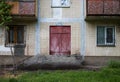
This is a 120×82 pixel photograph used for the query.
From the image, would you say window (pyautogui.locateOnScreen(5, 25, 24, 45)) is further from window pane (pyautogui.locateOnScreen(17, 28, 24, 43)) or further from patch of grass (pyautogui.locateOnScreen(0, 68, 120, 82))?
patch of grass (pyautogui.locateOnScreen(0, 68, 120, 82))

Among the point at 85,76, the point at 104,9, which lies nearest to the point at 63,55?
the point at 104,9

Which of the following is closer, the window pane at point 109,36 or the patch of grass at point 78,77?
the patch of grass at point 78,77

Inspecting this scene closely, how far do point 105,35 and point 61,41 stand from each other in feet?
9.90

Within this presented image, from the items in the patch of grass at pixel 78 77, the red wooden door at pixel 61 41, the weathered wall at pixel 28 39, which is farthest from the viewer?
the red wooden door at pixel 61 41

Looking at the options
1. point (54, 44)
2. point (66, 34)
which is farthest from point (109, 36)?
point (54, 44)

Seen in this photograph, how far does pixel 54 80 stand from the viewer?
1543cm

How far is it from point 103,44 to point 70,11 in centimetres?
316

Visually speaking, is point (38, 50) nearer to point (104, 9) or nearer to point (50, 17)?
point (50, 17)

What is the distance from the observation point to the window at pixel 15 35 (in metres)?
25.2

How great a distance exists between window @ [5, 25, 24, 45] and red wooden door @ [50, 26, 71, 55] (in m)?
2.04

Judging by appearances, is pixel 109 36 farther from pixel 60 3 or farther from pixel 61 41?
pixel 60 3

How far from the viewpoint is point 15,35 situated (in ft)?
82.7

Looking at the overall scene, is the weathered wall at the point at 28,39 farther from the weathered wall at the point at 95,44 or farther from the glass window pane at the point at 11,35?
the weathered wall at the point at 95,44

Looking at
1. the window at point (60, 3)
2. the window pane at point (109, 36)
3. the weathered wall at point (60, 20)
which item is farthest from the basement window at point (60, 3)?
the window pane at point (109, 36)
